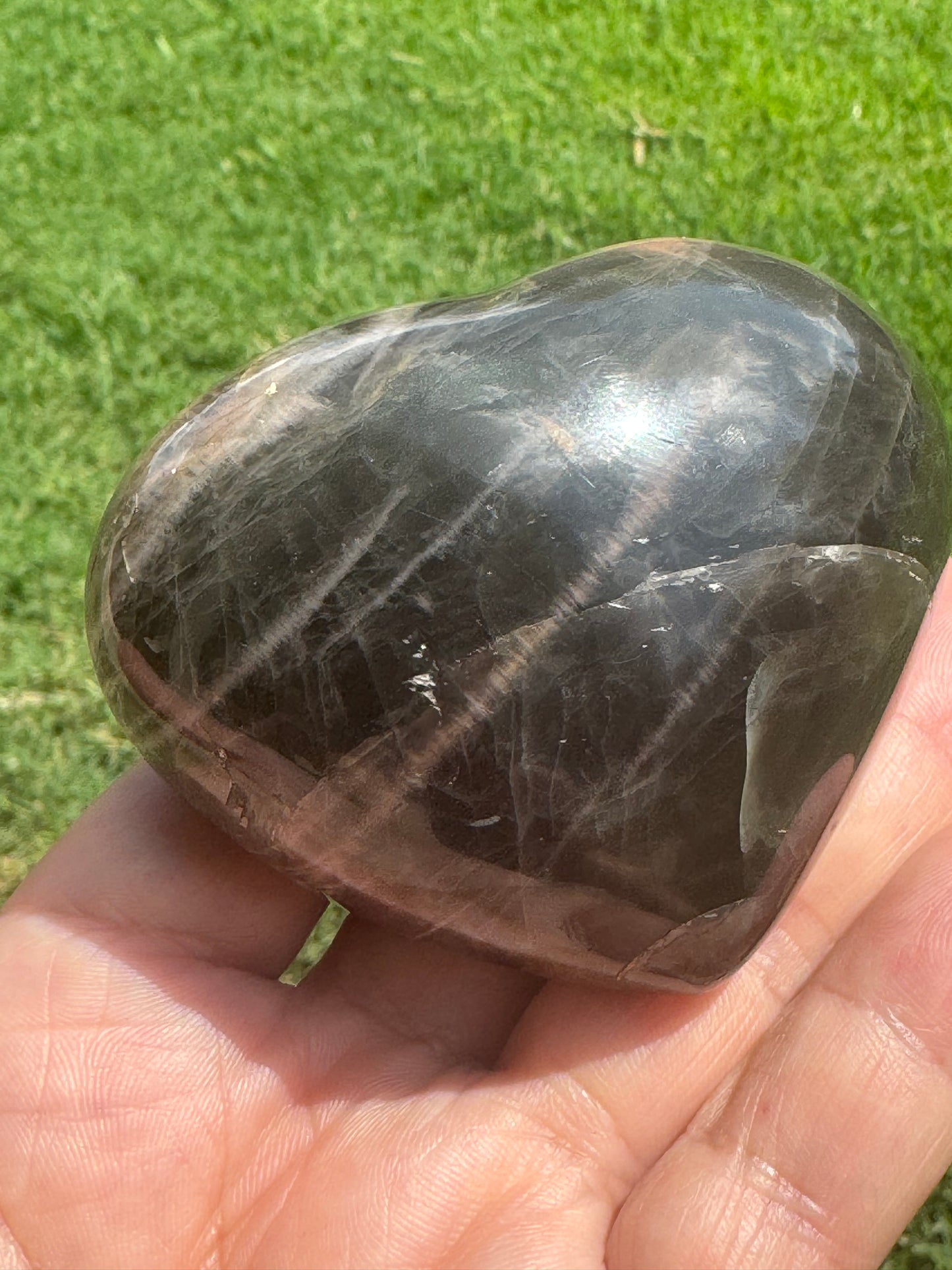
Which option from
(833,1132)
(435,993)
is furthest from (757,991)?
(435,993)

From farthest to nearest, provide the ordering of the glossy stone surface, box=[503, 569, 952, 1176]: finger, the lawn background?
1. the lawn background
2. box=[503, 569, 952, 1176]: finger
3. the glossy stone surface

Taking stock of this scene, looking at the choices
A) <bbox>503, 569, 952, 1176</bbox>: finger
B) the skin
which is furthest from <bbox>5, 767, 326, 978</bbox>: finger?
<bbox>503, 569, 952, 1176</bbox>: finger

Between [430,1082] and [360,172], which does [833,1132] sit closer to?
[430,1082]

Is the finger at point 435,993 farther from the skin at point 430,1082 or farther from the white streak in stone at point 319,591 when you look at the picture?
the white streak in stone at point 319,591

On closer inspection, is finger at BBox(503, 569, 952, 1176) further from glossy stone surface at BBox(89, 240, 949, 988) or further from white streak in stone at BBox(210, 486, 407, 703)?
white streak in stone at BBox(210, 486, 407, 703)

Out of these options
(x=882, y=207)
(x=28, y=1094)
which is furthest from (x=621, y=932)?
(x=882, y=207)

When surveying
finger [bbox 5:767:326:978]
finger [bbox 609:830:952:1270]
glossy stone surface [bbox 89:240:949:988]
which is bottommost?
finger [bbox 609:830:952:1270]

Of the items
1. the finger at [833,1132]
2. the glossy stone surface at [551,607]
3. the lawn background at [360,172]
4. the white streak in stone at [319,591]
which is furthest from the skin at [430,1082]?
the lawn background at [360,172]
